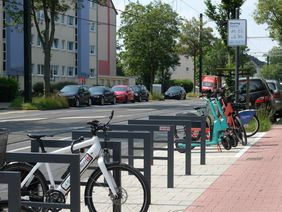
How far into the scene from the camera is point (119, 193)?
6066 mm

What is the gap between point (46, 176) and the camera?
6113 millimetres

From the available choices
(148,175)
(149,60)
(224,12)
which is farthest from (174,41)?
(148,175)

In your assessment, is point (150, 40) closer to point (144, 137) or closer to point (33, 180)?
point (144, 137)

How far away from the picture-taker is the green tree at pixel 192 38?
256 feet

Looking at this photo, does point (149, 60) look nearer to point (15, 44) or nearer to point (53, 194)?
point (15, 44)

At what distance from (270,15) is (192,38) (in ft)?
106

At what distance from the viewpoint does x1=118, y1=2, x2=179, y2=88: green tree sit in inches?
2751

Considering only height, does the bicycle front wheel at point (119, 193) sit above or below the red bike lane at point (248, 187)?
above

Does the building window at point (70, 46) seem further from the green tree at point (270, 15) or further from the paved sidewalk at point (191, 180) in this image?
the paved sidewalk at point (191, 180)

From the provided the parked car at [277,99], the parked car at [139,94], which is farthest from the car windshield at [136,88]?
the parked car at [277,99]

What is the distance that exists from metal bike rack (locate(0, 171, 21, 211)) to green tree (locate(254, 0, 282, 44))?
132 feet

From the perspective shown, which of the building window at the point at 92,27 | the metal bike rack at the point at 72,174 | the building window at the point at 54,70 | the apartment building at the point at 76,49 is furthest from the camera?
the building window at the point at 92,27

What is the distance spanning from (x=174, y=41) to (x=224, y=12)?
50.1 m

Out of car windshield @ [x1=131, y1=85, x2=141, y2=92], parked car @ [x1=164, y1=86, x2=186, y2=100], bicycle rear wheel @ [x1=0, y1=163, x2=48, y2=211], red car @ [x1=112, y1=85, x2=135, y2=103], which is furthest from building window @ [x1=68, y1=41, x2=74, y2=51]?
bicycle rear wheel @ [x1=0, y1=163, x2=48, y2=211]
